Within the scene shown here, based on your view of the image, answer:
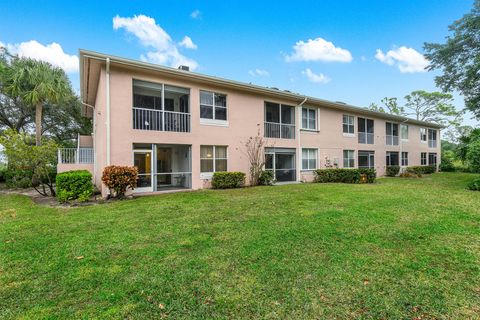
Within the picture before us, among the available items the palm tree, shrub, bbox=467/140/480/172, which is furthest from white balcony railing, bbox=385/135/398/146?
the palm tree

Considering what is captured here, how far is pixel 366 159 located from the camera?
19875 mm

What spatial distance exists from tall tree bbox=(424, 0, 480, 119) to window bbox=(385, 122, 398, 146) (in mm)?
4616

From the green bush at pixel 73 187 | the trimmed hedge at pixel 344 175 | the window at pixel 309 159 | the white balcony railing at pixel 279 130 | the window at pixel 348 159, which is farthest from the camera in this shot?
the window at pixel 348 159

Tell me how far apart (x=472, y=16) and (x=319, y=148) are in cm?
1390

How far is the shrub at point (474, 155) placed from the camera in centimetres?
1130

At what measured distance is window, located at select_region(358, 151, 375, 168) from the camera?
19.5m

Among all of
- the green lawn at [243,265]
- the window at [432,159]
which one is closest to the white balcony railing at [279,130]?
the green lawn at [243,265]

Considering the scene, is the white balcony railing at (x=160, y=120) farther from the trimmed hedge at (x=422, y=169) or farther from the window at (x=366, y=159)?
the trimmed hedge at (x=422, y=169)

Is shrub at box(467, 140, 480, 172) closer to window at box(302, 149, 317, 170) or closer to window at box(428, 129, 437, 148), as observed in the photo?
window at box(302, 149, 317, 170)

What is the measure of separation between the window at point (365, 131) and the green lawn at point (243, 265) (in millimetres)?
13583

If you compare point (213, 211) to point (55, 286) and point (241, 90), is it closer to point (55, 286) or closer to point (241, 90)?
point (55, 286)

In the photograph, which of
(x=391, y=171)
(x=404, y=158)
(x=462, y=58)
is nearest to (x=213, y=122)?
(x=391, y=171)

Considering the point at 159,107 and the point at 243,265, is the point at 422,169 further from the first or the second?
the point at 243,265

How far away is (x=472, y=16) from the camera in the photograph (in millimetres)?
16109
